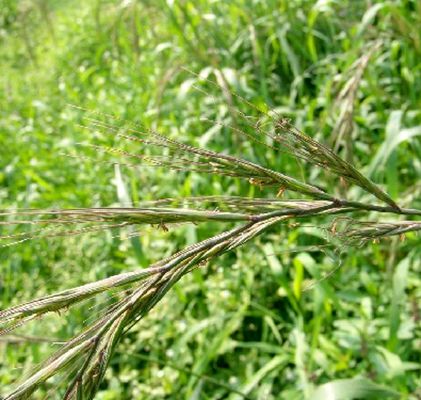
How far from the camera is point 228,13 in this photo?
14.2ft

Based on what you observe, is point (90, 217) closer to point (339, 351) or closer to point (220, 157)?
point (220, 157)

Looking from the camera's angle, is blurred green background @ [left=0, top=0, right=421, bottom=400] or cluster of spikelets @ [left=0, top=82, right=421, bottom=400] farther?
blurred green background @ [left=0, top=0, right=421, bottom=400]

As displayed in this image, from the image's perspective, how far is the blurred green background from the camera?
2.28 m

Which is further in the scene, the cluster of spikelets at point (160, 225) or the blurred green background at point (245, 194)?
the blurred green background at point (245, 194)

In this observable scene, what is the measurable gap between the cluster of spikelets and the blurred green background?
0.64 m

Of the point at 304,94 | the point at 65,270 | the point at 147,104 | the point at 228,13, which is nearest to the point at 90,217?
the point at 65,270

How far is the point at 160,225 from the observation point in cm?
79

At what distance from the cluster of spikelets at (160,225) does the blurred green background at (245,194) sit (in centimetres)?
64

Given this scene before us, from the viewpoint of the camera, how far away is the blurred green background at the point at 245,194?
2.28 meters

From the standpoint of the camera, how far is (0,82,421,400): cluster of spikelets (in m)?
0.70

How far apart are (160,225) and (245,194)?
2.21m

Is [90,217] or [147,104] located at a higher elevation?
[147,104]

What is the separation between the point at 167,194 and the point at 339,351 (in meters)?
1.33

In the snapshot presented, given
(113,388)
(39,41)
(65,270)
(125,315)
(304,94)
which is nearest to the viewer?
(125,315)
